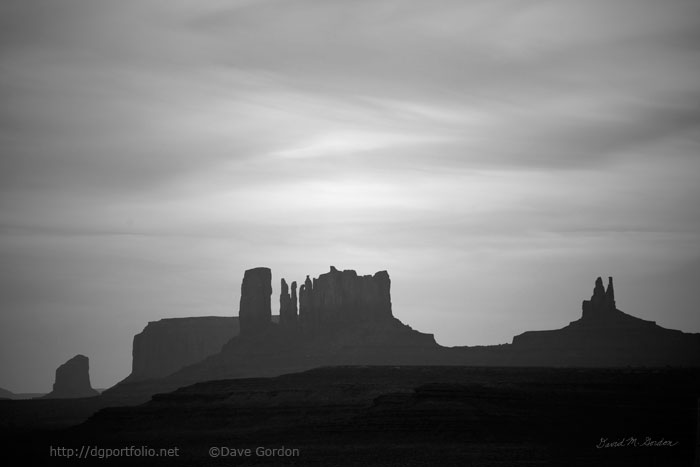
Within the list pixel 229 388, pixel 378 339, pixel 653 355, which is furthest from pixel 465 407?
pixel 378 339

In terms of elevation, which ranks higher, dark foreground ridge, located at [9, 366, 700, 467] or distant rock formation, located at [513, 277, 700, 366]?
distant rock formation, located at [513, 277, 700, 366]

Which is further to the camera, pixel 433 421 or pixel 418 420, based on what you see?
pixel 418 420

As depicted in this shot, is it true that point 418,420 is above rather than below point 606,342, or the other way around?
below

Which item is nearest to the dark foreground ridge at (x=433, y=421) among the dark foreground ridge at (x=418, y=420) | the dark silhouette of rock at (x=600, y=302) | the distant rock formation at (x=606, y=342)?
the dark foreground ridge at (x=418, y=420)

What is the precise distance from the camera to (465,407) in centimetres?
9988

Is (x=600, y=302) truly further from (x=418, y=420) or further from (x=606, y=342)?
(x=418, y=420)

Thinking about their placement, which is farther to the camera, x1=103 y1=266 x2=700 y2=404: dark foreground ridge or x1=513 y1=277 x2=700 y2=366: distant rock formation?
x1=103 y1=266 x2=700 y2=404: dark foreground ridge
